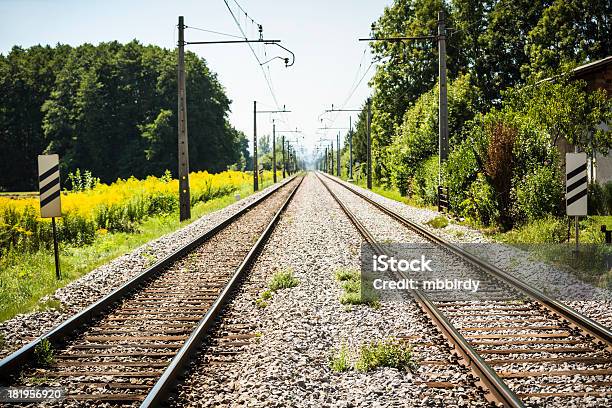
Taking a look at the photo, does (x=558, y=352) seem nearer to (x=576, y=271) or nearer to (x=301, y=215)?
(x=576, y=271)

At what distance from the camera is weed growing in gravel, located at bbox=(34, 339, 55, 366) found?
19.4ft

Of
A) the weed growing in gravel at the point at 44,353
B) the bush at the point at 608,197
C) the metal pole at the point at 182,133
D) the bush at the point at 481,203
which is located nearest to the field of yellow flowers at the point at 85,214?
the metal pole at the point at 182,133

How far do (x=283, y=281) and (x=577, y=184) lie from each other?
20.3 ft

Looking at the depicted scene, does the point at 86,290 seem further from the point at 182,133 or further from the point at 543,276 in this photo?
the point at 182,133

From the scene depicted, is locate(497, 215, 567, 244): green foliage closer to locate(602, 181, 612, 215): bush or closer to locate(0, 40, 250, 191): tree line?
locate(602, 181, 612, 215): bush

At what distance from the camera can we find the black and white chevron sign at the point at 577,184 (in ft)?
35.8

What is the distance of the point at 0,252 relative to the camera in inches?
523

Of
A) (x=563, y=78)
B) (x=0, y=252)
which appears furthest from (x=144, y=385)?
(x=563, y=78)

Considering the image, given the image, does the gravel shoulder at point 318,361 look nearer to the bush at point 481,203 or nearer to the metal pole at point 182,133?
the bush at point 481,203

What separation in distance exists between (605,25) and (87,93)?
53.0 metres

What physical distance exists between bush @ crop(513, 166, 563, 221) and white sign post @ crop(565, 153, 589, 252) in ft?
9.20

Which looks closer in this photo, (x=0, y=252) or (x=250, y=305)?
(x=250, y=305)

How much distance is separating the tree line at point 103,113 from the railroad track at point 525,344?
5924 cm

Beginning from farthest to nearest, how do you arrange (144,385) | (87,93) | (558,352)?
(87,93), (558,352), (144,385)
